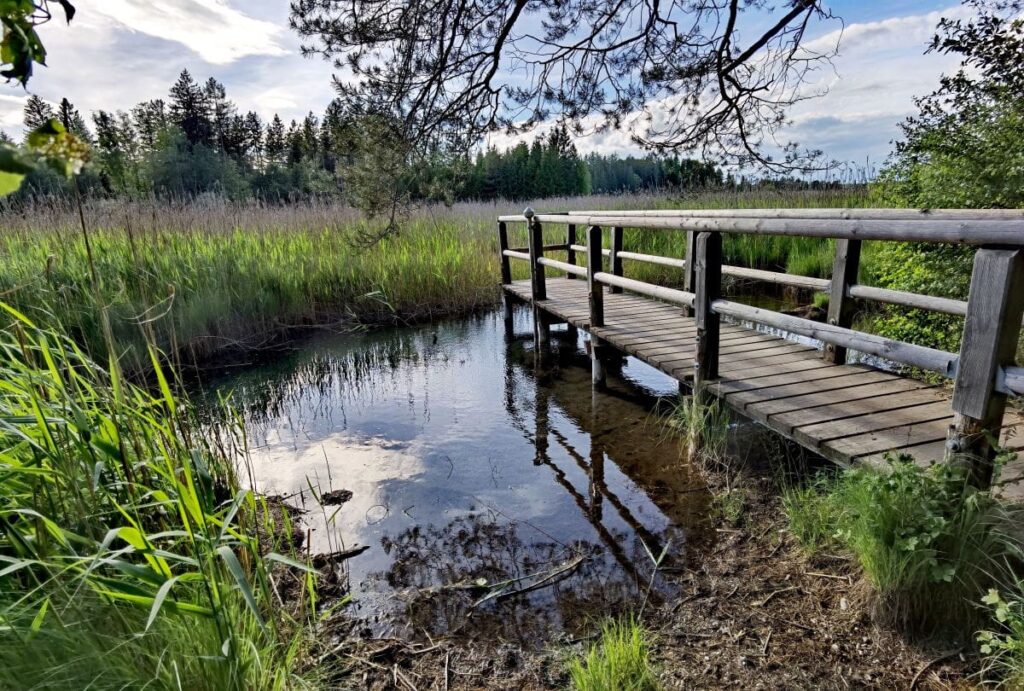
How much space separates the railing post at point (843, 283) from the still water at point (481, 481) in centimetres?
→ 91

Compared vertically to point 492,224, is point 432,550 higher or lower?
lower

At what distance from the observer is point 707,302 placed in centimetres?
336

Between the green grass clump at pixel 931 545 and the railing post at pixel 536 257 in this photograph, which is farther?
the railing post at pixel 536 257

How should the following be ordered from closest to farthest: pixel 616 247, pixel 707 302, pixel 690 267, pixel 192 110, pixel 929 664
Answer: pixel 929 664
pixel 707 302
pixel 690 267
pixel 616 247
pixel 192 110

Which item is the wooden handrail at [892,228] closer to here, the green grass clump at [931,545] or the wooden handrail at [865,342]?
the wooden handrail at [865,342]

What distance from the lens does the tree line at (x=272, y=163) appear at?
4.88 m

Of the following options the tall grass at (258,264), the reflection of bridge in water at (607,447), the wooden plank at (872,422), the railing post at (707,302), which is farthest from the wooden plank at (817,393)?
the tall grass at (258,264)

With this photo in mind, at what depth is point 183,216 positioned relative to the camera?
7.88 m

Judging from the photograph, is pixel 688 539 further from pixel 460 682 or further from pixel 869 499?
pixel 460 682

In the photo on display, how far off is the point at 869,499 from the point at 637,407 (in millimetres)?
2718

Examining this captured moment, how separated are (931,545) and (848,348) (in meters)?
1.02

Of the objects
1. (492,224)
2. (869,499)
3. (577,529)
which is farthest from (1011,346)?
(492,224)

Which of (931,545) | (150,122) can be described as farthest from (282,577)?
(150,122)

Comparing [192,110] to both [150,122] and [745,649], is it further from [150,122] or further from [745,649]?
[745,649]
